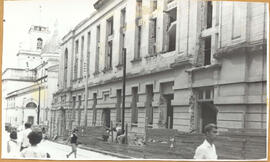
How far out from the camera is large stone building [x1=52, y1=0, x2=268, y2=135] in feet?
11.7

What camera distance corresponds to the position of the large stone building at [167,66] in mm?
3561

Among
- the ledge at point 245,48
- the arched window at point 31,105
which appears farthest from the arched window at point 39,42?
the ledge at point 245,48

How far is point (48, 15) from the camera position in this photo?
4.10 meters

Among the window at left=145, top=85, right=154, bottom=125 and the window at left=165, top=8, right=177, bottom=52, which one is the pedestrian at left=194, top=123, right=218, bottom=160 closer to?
the window at left=145, top=85, right=154, bottom=125

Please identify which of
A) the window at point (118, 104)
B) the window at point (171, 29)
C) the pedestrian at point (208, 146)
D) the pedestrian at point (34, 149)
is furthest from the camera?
the window at point (118, 104)

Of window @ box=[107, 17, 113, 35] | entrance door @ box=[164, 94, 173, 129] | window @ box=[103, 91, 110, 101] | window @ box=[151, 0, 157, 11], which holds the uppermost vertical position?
window @ box=[151, 0, 157, 11]

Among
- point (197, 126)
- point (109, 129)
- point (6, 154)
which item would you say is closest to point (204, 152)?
point (197, 126)

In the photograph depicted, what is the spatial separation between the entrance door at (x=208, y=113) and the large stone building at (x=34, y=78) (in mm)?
1573

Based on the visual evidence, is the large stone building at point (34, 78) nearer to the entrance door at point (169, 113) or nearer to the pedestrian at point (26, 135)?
the pedestrian at point (26, 135)

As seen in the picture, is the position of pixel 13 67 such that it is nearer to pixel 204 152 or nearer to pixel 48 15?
pixel 48 15

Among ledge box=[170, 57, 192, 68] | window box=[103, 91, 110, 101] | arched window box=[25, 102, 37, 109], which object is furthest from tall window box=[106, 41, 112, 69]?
arched window box=[25, 102, 37, 109]

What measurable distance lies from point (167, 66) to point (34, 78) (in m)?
1.38

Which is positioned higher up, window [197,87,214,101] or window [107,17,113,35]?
window [107,17,113,35]

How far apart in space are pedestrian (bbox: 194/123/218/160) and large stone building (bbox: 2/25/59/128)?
1611 mm
